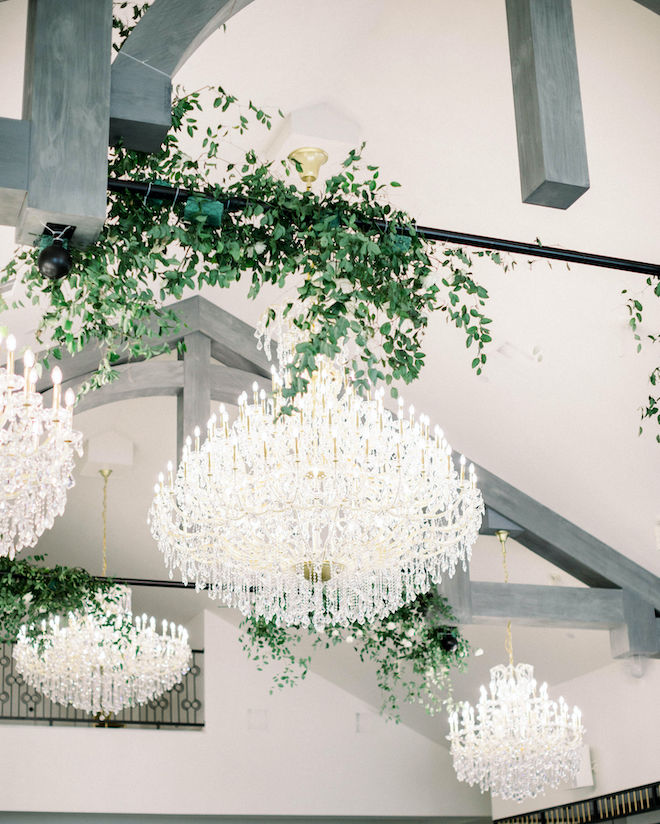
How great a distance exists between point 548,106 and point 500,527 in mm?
5845

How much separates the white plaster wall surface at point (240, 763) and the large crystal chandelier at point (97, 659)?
235 cm

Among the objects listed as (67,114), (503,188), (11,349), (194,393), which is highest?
(503,188)

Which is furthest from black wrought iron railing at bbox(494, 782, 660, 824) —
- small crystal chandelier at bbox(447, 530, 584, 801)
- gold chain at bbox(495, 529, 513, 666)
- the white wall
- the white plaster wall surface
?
the white plaster wall surface

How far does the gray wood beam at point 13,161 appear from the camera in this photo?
3.09 metres

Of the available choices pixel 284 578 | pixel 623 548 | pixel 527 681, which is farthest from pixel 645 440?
pixel 284 578

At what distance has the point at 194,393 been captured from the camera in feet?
27.9

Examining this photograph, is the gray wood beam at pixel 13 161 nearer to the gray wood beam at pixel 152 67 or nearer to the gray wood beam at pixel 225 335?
the gray wood beam at pixel 152 67

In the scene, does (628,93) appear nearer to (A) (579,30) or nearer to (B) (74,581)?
(A) (579,30)

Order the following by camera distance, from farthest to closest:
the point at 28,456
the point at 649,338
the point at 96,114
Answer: the point at 649,338 < the point at 28,456 < the point at 96,114

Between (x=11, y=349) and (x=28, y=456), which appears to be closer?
(x=11, y=349)

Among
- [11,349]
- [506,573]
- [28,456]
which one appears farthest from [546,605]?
[11,349]

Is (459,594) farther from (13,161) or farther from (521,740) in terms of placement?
(13,161)

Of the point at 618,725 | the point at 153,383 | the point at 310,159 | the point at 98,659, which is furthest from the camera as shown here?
the point at 618,725

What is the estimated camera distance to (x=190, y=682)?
1327cm
